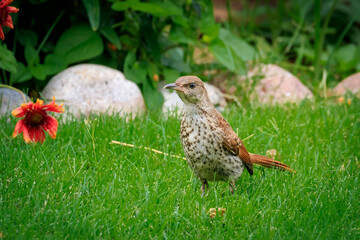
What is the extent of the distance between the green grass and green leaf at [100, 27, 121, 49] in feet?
2.98

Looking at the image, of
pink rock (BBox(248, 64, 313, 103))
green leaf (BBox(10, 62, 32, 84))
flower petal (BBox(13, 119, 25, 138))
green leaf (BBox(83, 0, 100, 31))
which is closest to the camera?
flower petal (BBox(13, 119, 25, 138))

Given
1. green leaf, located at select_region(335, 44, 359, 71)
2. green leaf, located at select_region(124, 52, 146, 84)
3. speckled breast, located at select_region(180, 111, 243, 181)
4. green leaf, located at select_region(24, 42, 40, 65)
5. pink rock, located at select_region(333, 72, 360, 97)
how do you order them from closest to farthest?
speckled breast, located at select_region(180, 111, 243, 181)
green leaf, located at select_region(24, 42, 40, 65)
green leaf, located at select_region(124, 52, 146, 84)
pink rock, located at select_region(333, 72, 360, 97)
green leaf, located at select_region(335, 44, 359, 71)

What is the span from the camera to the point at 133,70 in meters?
5.45

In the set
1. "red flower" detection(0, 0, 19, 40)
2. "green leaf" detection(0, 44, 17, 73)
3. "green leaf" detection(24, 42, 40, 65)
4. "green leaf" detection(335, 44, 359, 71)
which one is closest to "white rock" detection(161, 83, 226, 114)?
"green leaf" detection(24, 42, 40, 65)

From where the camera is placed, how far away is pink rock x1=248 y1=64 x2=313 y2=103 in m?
6.10

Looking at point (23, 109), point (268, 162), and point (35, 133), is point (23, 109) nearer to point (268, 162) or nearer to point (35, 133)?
point (35, 133)

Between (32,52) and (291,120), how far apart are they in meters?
2.81

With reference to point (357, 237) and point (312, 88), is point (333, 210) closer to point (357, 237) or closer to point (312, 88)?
point (357, 237)

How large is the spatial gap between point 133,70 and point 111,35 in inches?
18.1

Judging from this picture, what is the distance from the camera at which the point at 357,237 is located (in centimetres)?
314

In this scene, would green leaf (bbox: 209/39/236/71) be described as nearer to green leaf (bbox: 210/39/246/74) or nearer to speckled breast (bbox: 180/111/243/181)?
green leaf (bbox: 210/39/246/74)

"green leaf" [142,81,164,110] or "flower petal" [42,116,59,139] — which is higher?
"flower petal" [42,116,59,139]

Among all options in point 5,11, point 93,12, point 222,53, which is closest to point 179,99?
point 222,53

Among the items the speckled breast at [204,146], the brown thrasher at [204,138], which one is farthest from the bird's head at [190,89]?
the speckled breast at [204,146]
